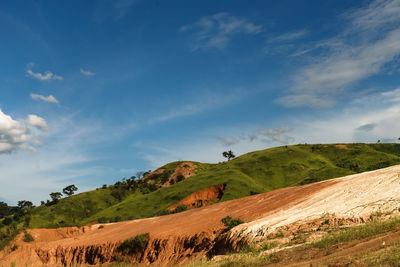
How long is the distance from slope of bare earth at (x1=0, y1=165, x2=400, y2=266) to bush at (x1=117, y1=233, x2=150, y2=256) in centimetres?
60

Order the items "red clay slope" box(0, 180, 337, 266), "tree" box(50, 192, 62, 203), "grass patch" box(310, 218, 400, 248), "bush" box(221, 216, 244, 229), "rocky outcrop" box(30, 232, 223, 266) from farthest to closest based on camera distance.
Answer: "tree" box(50, 192, 62, 203) < "red clay slope" box(0, 180, 337, 266) < "bush" box(221, 216, 244, 229) < "rocky outcrop" box(30, 232, 223, 266) < "grass patch" box(310, 218, 400, 248)

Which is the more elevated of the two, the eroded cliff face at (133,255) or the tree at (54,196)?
the tree at (54,196)

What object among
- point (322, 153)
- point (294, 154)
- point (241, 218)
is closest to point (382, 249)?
point (241, 218)

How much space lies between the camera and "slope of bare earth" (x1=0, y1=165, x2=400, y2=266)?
21928mm

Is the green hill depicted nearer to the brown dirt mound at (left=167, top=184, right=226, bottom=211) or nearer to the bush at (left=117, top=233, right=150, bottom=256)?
the brown dirt mound at (left=167, top=184, right=226, bottom=211)

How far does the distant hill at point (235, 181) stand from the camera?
8072 centimetres

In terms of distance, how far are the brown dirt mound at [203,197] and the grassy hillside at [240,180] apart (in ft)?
5.64

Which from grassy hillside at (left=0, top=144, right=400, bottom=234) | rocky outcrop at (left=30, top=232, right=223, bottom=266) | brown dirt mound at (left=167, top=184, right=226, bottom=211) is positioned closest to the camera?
rocky outcrop at (left=30, top=232, right=223, bottom=266)

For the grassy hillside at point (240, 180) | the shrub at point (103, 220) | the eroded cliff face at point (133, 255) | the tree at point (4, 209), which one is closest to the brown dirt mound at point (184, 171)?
the grassy hillside at point (240, 180)

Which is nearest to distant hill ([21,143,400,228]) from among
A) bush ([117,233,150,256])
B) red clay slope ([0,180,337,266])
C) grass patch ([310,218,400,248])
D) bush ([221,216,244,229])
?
red clay slope ([0,180,337,266])

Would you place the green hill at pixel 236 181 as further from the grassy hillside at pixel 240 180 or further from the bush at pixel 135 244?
the bush at pixel 135 244

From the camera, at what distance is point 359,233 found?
16.1m

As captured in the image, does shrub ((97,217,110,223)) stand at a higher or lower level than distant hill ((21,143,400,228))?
lower

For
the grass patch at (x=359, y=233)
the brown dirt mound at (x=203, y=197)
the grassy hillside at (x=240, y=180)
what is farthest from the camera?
the grassy hillside at (x=240, y=180)
